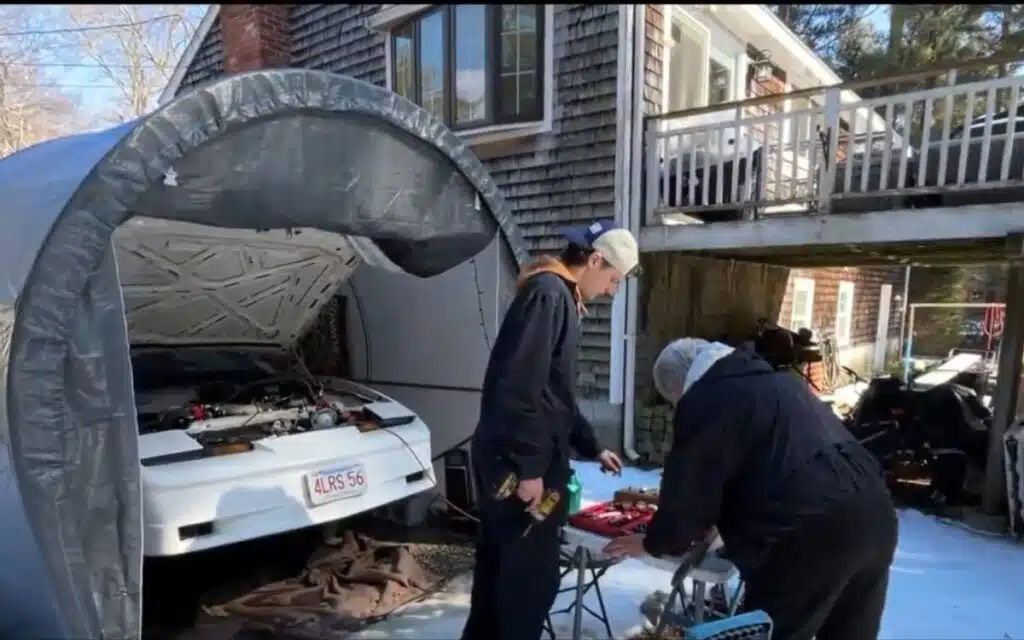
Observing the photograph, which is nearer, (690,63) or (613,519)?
(613,519)

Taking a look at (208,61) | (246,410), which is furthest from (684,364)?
(208,61)

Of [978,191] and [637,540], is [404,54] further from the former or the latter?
[637,540]

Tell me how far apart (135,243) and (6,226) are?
1.01 meters

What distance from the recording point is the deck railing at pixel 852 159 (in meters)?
4.94

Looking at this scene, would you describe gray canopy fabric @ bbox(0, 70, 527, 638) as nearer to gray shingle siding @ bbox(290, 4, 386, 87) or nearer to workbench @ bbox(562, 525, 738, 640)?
workbench @ bbox(562, 525, 738, 640)

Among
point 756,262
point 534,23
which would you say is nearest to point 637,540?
point 534,23

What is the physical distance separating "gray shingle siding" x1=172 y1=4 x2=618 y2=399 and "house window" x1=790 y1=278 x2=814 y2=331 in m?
5.51

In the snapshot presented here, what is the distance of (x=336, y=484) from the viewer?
133 inches

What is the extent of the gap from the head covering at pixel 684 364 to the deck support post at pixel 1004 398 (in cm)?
409

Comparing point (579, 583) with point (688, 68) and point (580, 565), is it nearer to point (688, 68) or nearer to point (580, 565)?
point (580, 565)

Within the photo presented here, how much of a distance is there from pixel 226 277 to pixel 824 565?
3539 mm

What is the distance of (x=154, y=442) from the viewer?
10.4ft

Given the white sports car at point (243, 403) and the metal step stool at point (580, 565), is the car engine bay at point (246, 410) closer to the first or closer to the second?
the white sports car at point (243, 403)

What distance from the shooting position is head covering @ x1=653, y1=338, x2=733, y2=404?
229 cm
